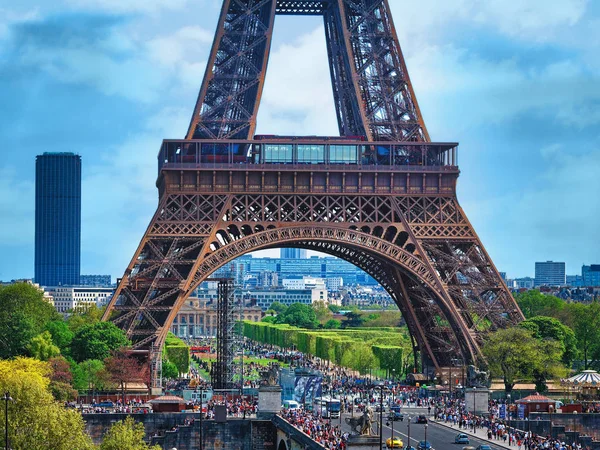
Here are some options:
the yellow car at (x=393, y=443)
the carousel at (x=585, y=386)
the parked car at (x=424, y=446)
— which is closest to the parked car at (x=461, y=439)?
the parked car at (x=424, y=446)

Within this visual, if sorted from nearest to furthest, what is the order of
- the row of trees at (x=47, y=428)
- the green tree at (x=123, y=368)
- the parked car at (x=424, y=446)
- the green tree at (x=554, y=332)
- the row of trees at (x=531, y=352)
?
the row of trees at (x=47, y=428)
the parked car at (x=424, y=446)
the green tree at (x=123, y=368)
the row of trees at (x=531, y=352)
the green tree at (x=554, y=332)

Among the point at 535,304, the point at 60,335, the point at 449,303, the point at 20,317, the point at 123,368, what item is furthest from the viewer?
the point at 535,304

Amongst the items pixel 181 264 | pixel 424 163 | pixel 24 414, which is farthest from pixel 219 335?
pixel 24 414

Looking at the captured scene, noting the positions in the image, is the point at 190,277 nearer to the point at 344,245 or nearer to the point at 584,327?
the point at 344,245

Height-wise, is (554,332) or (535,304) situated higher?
(535,304)

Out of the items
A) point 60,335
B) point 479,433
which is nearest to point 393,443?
point 479,433

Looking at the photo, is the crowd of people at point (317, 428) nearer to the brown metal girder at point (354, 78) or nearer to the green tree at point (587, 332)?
the brown metal girder at point (354, 78)

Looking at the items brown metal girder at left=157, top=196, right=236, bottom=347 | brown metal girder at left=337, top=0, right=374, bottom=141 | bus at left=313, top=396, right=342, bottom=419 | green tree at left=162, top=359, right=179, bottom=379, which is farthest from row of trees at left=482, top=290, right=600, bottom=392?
green tree at left=162, top=359, right=179, bottom=379
